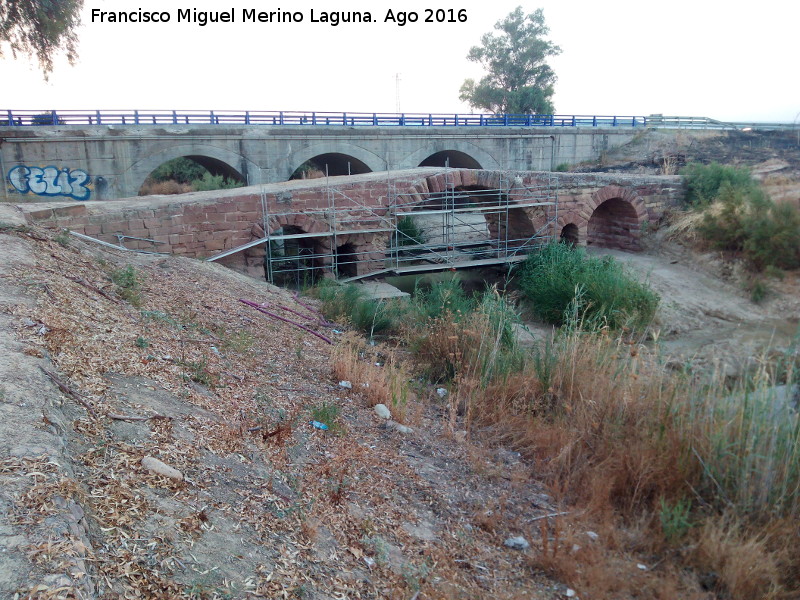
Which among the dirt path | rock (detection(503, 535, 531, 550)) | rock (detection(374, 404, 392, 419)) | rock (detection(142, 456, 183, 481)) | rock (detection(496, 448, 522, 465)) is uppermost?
rock (detection(142, 456, 183, 481))

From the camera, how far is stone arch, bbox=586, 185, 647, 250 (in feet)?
47.8

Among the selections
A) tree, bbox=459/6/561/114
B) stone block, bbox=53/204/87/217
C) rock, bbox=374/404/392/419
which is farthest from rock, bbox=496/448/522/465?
tree, bbox=459/6/561/114

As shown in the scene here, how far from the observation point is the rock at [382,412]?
480cm

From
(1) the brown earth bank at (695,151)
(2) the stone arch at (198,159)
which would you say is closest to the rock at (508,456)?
(2) the stone arch at (198,159)

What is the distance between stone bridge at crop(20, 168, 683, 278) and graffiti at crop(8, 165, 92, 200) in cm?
641

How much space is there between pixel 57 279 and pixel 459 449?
3.64 meters

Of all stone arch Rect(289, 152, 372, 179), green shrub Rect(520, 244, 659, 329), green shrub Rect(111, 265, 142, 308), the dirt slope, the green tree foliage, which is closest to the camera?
the dirt slope

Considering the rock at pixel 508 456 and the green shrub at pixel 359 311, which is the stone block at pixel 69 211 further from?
the rock at pixel 508 456

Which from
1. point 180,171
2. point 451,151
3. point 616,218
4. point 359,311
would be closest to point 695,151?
point 451,151

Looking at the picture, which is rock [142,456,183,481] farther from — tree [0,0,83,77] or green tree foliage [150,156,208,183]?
green tree foliage [150,156,208,183]

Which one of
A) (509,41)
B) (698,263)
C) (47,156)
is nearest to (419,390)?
(698,263)

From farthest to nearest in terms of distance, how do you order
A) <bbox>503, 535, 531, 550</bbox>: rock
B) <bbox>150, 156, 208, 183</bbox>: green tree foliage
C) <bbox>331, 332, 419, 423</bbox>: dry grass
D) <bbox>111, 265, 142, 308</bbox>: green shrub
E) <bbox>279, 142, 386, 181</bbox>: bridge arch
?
1. <bbox>150, 156, 208, 183</bbox>: green tree foliage
2. <bbox>279, 142, 386, 181</bbox>: bridge arch
3. <bbox>111, 265, 142, 308</bbox>: green shrub
4. <bbox>331, 332, 419, 423</bbox>: dry grass
5. <bbox>503, 535, 531, 550</bbox>: rock

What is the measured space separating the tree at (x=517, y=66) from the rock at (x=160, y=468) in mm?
33892

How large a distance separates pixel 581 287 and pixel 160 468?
9.05 meters
